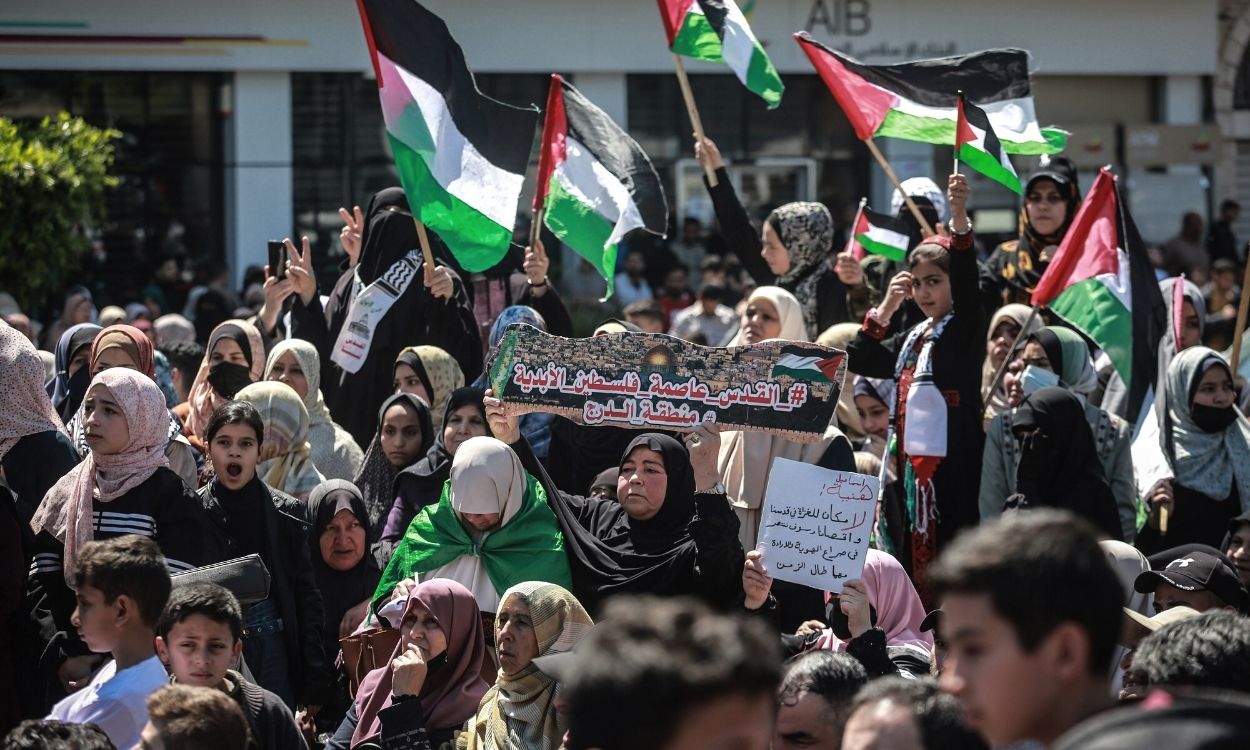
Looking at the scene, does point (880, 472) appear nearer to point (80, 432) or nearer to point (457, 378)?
point (457, 378)

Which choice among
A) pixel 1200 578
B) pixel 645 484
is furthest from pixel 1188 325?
pixel 645 484

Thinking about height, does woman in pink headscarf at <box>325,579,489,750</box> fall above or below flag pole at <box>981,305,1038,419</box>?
below

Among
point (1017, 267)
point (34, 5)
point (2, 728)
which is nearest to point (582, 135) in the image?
point (1017, 267)

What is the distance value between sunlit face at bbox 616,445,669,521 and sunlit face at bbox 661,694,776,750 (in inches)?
130

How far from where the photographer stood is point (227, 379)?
6820mm

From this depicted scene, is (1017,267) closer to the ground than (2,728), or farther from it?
farther from it

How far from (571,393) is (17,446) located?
1.76m

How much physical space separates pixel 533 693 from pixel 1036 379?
277 cm

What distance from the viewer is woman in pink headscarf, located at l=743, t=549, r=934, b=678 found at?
4859mm

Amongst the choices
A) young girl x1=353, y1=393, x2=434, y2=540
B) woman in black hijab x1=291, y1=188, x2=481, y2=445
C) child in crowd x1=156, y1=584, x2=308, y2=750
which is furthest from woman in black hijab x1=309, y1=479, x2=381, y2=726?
woman in black hijab x1=291, y1=188, x2=481, y2=445

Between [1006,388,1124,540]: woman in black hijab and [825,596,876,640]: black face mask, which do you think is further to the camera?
[1006,388,1124,540]: woman in black hijab

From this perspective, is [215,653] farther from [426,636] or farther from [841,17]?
[841,17]

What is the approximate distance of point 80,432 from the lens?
6.14 m

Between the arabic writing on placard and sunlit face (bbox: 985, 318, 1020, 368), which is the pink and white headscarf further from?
sunlit face (bbox: 985, 318, 1020, 368)
